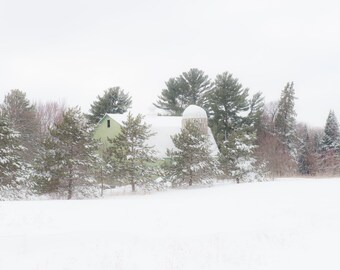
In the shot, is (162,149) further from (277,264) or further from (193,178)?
(277,264)

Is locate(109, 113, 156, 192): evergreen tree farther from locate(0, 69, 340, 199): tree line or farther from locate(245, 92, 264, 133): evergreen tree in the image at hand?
locate(245, 92, 264, 133): evergreen tree

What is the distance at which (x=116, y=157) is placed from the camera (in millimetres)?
21516

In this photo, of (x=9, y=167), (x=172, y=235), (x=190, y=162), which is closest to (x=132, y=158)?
(x=190, y=162)

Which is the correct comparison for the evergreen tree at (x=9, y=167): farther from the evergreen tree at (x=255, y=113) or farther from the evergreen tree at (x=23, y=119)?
the evergreen tree at (x=255, y=113)

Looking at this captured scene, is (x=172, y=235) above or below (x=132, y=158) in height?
below

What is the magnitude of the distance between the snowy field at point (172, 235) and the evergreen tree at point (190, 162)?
8.27 meters

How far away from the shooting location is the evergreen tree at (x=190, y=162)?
74.9ft

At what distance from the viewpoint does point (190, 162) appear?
22953 mm

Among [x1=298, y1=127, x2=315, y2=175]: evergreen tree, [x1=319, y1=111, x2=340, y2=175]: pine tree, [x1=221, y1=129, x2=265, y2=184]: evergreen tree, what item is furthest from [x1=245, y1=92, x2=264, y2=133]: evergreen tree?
[x1=221, y1=129, x2=265, y2=184]: evergreen tree

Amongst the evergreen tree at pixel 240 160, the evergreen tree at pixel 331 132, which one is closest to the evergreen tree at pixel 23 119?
the evergreen tree at pixel 240 160

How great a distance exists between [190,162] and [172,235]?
42.0ft

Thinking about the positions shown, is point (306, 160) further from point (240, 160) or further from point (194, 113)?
point (240, 160)

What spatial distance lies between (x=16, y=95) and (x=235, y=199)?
28.1m

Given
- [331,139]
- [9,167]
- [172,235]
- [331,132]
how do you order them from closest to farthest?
[172,235] < [9,167] < [331,139] < [331,132]
